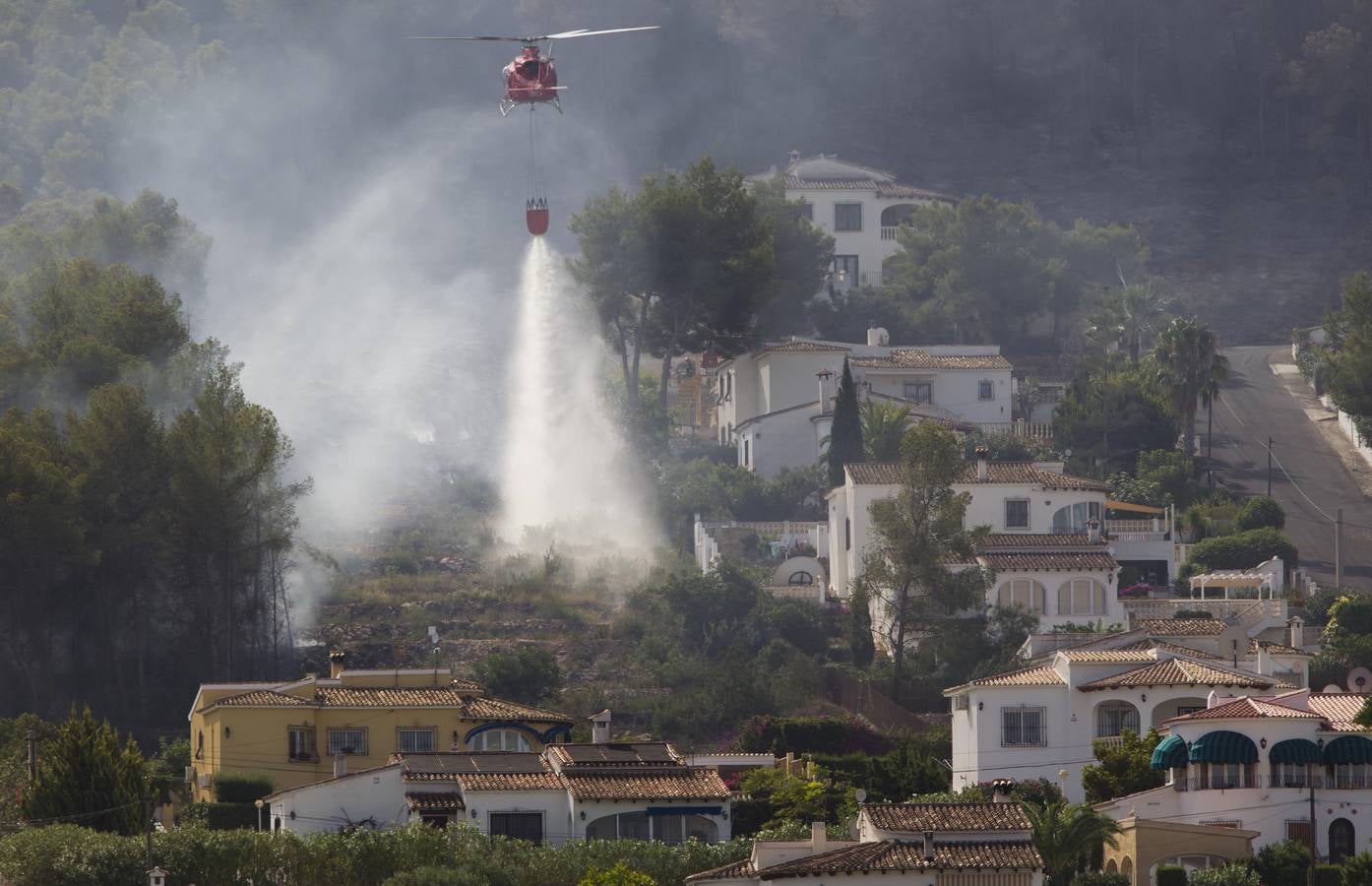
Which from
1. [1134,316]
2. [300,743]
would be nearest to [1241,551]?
[1134,316]

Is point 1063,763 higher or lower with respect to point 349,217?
lower

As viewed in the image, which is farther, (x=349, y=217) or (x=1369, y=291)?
(x=349, y=217)

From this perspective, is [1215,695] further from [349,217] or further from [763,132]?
[763,132]

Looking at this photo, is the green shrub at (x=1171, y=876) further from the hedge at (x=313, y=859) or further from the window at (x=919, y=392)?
the window at (x=919, y=392)

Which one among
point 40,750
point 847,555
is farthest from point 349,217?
point 40,750

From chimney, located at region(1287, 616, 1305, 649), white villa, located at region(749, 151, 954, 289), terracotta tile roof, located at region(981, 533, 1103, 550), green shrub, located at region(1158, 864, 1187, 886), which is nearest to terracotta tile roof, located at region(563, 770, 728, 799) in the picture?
green shrub, located at region(1158, 864, 1187, 886)

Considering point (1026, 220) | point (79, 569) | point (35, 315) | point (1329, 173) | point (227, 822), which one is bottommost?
point (227, 822)

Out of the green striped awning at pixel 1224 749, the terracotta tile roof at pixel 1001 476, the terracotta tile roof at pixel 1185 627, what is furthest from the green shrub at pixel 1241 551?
the green striped awning at pixel 1224 749

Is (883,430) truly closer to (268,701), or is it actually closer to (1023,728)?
(1023,728)
